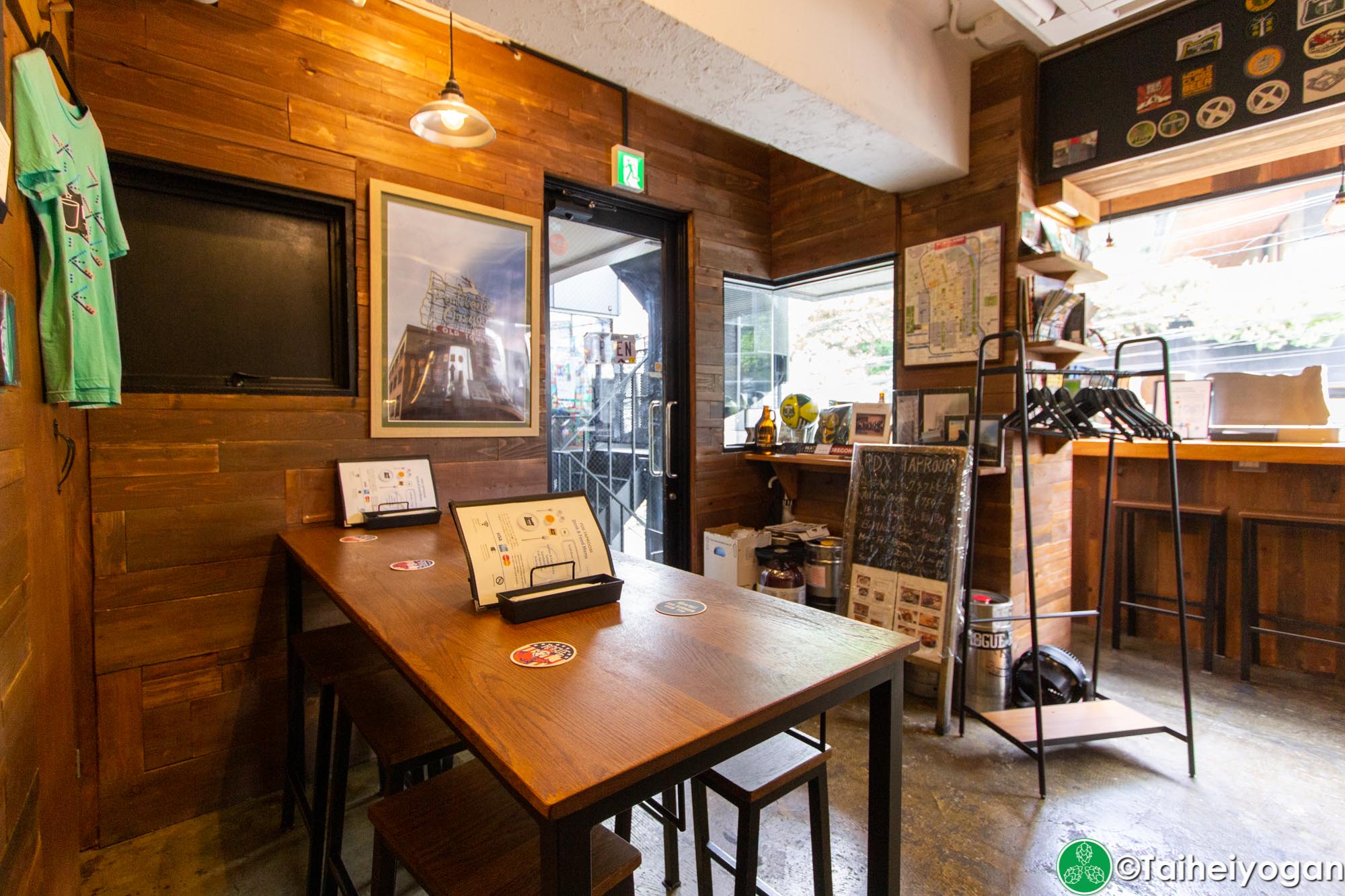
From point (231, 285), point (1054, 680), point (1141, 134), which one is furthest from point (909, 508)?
point (231, 285)

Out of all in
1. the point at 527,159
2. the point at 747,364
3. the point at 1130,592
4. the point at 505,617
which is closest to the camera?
the point at 505,617

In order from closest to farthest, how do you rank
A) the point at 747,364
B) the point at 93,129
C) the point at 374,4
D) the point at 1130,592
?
the point at 93,129 → the point at 374,4 → the point at 1130,592 → the point at 747,364

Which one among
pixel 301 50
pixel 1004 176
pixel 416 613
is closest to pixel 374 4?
pixel 301 50

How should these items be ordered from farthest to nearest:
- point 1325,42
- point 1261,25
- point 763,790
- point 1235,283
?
1. point 1235,283
2. point 1261,25
3. point 1325,42
4. point 763,790

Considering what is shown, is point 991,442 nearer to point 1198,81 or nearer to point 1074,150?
point 1074,150

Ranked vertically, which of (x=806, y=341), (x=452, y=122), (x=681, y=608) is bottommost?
(x=681, y=608)

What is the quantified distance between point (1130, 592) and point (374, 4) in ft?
14.8

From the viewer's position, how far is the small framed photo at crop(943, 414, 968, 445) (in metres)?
2.85

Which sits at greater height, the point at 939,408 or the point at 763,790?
the point at 939,408

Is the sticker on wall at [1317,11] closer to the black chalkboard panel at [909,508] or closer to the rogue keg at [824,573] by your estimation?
the black chalkboard panel at [909,508]

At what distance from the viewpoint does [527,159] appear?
2.74 metres

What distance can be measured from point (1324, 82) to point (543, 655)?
329 cm

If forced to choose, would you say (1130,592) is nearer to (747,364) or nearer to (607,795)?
(747,364)

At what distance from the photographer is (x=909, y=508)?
8.65 ft
